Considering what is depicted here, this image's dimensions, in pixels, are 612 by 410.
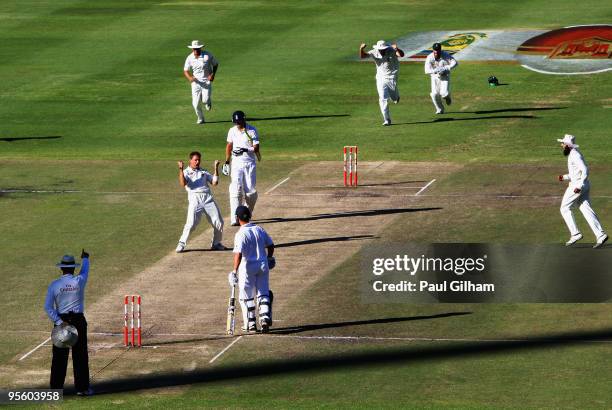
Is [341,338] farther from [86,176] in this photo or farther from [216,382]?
[86,176]

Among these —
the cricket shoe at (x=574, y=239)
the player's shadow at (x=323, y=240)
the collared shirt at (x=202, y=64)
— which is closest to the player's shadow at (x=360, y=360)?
the cricket shoe at (x=574, y=239)

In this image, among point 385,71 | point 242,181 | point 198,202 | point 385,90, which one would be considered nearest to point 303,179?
point 242,181

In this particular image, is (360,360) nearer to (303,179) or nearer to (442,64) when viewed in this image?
(303,179)

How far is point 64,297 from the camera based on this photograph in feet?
64.0

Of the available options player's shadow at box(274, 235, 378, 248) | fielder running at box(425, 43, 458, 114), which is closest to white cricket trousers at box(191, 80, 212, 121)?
fielder running at box(425, 43, 458, 114)

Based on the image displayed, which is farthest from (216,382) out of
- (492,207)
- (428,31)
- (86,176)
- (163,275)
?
(428,31)

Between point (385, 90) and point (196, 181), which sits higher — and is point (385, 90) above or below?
above

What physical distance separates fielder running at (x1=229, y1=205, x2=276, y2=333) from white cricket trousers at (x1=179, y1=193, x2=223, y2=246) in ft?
17.8

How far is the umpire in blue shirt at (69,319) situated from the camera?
19.5 metres

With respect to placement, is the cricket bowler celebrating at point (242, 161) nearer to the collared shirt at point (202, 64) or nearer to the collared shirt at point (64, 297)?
the collared shirt at point (64, 297)

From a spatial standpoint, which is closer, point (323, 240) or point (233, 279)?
point (233, 279)

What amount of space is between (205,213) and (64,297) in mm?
8387

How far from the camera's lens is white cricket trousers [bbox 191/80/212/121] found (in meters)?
41.0

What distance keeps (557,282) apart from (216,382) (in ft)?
23.2
